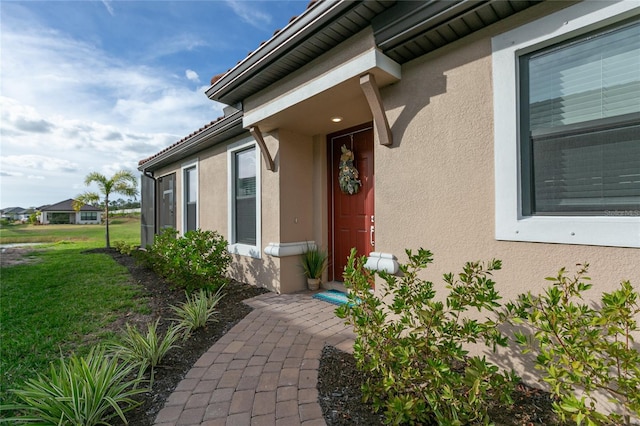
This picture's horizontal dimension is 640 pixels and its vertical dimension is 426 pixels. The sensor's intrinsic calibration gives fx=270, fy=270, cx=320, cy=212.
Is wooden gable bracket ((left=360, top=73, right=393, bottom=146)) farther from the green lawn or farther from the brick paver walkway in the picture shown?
the green lawn

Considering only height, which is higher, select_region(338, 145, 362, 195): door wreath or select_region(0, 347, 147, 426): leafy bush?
select_region(338, 145, 362, 195): door wreath

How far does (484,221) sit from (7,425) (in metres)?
4.00

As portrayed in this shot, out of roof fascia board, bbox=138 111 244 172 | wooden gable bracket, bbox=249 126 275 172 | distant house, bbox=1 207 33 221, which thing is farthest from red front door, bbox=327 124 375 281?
distant house, bbox=1 207 33 221

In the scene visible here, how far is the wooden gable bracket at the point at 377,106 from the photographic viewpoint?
2.85 m

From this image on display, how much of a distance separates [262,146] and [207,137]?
215 cm

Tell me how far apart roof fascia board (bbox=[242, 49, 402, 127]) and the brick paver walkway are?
2888 mm

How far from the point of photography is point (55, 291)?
5633 mm

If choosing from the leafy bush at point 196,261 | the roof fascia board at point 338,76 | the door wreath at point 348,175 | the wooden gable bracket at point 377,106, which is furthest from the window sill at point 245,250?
the wooden gable bracket at point 377,106

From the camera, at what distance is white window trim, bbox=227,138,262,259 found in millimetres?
5133

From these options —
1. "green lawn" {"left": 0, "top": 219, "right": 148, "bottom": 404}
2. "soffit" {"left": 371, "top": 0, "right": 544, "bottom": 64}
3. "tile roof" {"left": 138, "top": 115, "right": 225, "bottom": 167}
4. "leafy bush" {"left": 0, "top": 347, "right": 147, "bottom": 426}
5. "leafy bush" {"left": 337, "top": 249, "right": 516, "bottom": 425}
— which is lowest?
"green lawn" {"left": 0, "top": 219, "right": 148, "bottom": 404}

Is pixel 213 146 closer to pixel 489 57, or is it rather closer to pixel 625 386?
pixel 489 57

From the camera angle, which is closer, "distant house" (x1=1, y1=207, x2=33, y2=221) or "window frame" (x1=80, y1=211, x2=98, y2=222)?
"distant house" (x1=1, y1=207, x2=33, y2=221)

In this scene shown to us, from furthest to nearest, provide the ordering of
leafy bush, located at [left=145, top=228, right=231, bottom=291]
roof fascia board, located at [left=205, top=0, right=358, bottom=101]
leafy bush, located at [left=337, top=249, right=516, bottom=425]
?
leafy bush, located at [left=145, top=228, right=231, bottom=291] → roof fascia board, located at [left=205, top=0, right=358, bottom=101] → leafy bush, located at [left=337, top=249, right=516, bottom=425]

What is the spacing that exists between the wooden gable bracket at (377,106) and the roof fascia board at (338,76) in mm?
102
